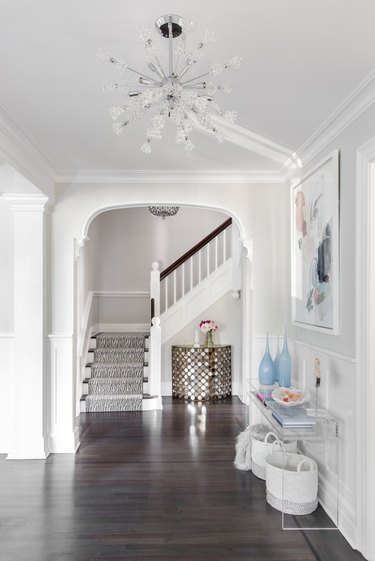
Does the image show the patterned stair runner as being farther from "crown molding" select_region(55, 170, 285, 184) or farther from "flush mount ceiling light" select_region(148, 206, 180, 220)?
"crown molding" select_region(55, 170, 285, 184)

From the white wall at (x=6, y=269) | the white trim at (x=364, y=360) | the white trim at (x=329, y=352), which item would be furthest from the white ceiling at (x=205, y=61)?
the white trim at (x=329, y=352)

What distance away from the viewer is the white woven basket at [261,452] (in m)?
3.33

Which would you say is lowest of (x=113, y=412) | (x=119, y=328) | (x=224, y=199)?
(x=113, y=412)

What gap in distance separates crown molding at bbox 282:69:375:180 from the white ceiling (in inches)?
1.6

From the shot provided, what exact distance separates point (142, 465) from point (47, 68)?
122 inches

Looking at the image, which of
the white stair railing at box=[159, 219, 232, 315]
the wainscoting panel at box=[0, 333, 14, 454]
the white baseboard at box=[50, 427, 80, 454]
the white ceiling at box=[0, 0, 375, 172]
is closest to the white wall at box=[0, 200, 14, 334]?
the wainscoting panel at box=[0, 333, 14, 454]

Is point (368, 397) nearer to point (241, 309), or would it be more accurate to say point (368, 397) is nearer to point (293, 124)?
point (293, 124)

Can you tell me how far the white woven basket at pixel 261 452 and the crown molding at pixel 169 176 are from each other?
7.64 feet

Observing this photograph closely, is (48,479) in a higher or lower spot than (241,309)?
lower

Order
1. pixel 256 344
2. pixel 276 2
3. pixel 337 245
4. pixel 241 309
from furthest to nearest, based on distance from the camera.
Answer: pixel 241 309, pixel 256 344, pixel 337 245, pixel 276 2

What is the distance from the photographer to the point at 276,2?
1.67m

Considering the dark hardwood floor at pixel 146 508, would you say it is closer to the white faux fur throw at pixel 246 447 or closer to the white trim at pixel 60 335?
the white faux fur throw at pixel 246 447

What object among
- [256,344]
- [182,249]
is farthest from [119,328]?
[256,344]

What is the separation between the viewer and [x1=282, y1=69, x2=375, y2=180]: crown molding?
2.37 m
